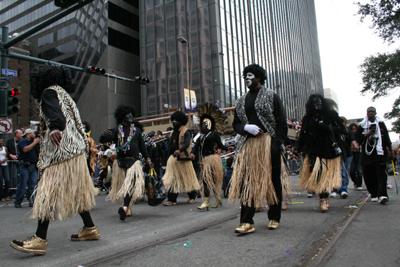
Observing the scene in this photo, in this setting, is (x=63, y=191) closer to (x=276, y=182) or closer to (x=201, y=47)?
(x=276, y=182)

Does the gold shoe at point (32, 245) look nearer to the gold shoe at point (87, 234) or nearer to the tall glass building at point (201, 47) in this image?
the gold shoe at point (87, 234)

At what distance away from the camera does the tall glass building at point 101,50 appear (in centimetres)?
3356

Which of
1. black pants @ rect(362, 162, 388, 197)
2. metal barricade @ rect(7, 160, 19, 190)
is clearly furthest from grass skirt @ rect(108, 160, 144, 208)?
metal barricade @ rect(7, 160, 19, 190)

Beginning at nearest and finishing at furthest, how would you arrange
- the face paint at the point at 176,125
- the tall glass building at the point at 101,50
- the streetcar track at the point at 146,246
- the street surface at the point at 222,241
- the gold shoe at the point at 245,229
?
the street surface at the point at 222,241 < the streetcar track at the point at 146,246 < the gold shoe at the point at 245,229 < the face paint at the point at 176,125 < the tall glass building at the point at 101,50

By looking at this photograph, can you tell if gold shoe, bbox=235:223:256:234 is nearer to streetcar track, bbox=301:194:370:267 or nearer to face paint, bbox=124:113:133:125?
streetcar track, bbox=301:194:370:267

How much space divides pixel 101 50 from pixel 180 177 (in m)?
31.2

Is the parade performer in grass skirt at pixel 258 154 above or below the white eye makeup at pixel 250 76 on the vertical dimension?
below

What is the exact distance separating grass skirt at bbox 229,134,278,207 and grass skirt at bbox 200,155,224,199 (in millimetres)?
2102

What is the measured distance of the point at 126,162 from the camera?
5.56 metres

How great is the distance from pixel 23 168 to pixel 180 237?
18.4 ft

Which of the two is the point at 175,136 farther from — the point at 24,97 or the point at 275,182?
the point at 24,97

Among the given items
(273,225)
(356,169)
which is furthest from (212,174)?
(356,169)

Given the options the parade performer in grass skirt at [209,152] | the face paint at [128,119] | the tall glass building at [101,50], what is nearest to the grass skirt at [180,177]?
the parade performer in grass skirt at [209,152]

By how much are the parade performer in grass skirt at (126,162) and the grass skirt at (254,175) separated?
6.39 ft
